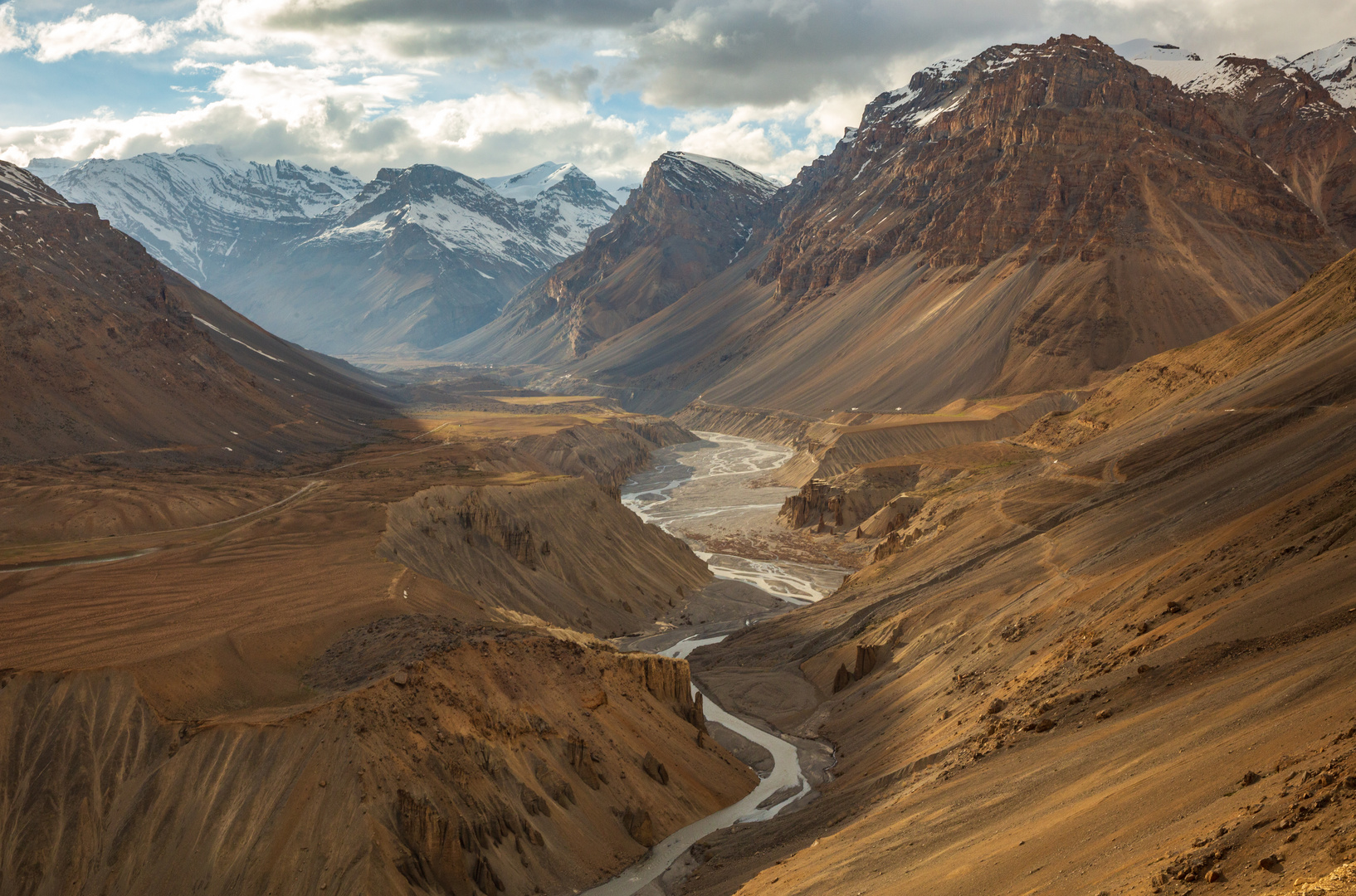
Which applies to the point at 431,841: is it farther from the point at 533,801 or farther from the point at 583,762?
the point at 583,762

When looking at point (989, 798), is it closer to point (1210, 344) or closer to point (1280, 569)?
point (1280, 569)

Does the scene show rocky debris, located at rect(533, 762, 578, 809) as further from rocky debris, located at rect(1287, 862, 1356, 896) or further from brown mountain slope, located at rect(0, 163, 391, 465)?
brown mountain slope, located at rect(0, 163, 391, 465)

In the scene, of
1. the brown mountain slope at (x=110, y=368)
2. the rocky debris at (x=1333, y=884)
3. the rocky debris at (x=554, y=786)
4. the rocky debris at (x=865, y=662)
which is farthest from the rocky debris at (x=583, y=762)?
the brown mountain slope at (x=110, y=368)

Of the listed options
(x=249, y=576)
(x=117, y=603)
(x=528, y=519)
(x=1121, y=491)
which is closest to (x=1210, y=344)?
(x=1121, y=491)

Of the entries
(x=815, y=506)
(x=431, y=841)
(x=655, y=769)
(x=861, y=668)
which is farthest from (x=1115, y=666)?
(x=815, y=506)

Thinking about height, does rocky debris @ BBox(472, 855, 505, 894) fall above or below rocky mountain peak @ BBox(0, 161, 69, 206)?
below

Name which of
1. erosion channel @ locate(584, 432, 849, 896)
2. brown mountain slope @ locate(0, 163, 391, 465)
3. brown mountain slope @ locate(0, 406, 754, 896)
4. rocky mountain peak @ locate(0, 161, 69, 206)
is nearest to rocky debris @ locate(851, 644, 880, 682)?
erosion channel @ locate(584, 432, 849, 896)

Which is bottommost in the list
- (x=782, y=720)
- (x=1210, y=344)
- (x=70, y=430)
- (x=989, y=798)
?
(x=782, y=720)
